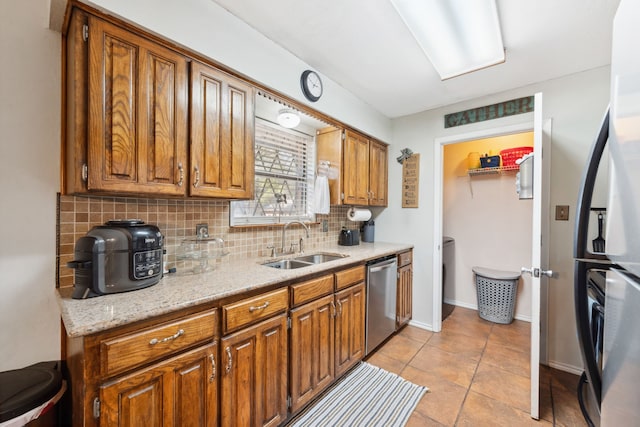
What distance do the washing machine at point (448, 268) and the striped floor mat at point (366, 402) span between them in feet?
5.82

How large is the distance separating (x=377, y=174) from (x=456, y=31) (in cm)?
164

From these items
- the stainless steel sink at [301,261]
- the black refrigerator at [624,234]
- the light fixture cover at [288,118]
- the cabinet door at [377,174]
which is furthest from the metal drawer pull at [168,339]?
the cabinet door at [377,174]

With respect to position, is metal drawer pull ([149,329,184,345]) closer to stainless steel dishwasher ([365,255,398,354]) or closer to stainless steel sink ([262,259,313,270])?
stainless steel sink ([262,259,313,270])

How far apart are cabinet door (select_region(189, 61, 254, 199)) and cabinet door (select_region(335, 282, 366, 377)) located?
1070 millimetres

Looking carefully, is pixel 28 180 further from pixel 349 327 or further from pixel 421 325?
pixel 421 325

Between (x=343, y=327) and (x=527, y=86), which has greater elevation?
(x=527, y=86)

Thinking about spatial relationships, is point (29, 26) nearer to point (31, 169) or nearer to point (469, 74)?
point (31, 169)

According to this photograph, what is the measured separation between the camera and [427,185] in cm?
294

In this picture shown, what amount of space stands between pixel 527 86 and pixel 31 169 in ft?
11.8

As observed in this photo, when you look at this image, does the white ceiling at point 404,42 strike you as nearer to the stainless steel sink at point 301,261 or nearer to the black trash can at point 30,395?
the stainless steel sink at point 301,261

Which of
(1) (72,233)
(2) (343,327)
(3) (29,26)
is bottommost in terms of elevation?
(2) (343,327)

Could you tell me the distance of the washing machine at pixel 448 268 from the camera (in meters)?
3.43

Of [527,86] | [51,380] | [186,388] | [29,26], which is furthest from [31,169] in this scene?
[527,86]

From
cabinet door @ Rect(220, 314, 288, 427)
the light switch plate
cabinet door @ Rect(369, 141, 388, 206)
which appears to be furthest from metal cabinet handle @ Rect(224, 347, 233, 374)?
the light switch plate
